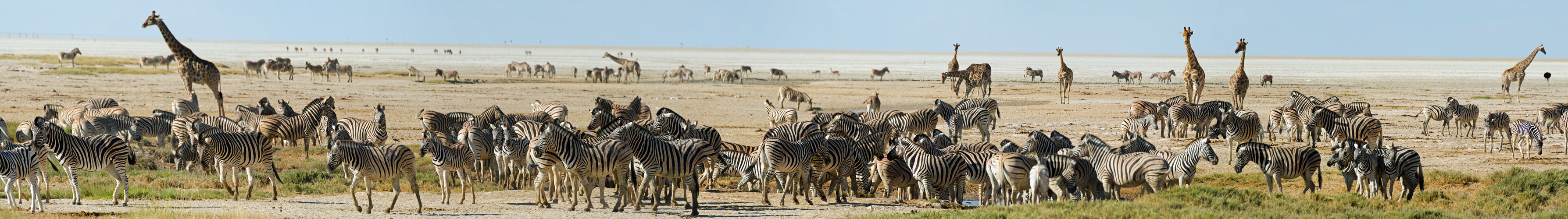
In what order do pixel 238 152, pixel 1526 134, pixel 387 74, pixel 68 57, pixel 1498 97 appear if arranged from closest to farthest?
pixel 238 152 → pixel 1526 134 → pixel 1498 97 → pixel 387 74 → pixel 68 57

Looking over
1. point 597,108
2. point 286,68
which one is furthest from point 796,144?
point 286,68

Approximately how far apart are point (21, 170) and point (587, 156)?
4891 mm

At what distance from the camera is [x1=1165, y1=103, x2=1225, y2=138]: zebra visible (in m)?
18.3

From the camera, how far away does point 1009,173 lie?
1013cm

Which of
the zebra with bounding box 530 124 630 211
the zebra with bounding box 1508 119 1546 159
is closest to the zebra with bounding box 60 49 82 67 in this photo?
the zebra with bounding box 530 124 630 211

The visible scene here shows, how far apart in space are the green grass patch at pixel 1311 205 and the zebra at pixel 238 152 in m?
6.21

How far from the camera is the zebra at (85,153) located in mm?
10391

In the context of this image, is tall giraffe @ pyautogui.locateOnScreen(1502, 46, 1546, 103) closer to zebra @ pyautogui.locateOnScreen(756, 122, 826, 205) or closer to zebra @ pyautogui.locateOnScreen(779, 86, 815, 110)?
zebra @ pyautogui.locateOnScreen(779, 86, 815, 110)

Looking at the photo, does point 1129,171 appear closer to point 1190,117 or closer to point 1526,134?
point 1526,134

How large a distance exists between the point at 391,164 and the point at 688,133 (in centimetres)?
408

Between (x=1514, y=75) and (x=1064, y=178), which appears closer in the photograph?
(x=1064, y=178)

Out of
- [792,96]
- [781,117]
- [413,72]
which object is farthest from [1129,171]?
[413,72]

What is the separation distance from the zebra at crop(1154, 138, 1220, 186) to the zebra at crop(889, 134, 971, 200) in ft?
6.58

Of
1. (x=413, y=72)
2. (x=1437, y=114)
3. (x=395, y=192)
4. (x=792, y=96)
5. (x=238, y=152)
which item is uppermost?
(x=413, y=72)
